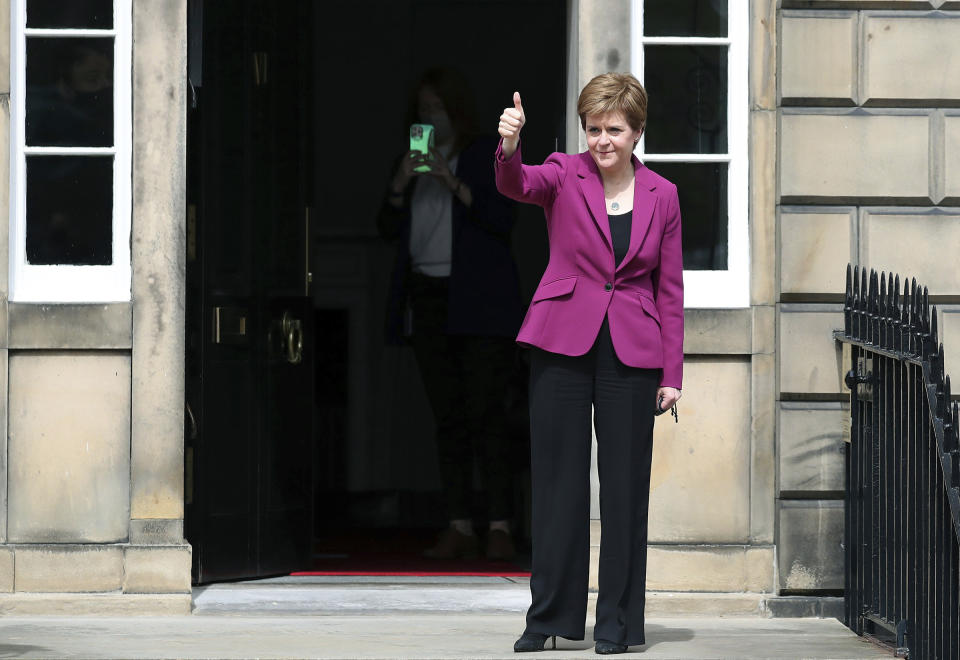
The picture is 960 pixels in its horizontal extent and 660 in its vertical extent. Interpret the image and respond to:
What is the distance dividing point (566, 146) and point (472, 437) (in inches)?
76.3

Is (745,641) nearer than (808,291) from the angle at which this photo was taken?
Yes

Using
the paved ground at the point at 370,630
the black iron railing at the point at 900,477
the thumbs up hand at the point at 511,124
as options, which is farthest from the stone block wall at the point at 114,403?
the black iron railing at the point at 900,477

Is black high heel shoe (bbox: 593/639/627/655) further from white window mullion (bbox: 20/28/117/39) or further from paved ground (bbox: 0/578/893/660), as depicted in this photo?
white window mullion (bbox: 20/28/117/39)

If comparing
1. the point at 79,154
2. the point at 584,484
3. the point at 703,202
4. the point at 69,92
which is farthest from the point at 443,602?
the point at 69,92

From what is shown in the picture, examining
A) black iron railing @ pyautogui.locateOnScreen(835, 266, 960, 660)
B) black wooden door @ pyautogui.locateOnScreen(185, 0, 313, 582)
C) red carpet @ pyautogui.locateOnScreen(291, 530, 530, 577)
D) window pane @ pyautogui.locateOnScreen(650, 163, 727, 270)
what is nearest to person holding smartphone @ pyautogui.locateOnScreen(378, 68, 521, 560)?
red carpet @ pyautogui.locateOnScreen(291, 530, 530, 577)

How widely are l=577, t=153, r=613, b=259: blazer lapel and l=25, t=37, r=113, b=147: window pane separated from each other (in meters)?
2.45

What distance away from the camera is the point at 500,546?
8375mm

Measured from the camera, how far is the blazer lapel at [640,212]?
5.88 metres

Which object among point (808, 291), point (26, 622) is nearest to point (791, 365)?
point (808, 291)

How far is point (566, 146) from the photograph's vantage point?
7.71 meters

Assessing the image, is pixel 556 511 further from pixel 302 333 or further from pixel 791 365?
pixel 302 333

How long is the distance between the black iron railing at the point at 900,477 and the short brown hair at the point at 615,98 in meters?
1.13

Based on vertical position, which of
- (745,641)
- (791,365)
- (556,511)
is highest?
(791,365)

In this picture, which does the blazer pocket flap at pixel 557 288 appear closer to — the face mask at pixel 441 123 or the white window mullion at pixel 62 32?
the white window mullion at pixel 62 32
